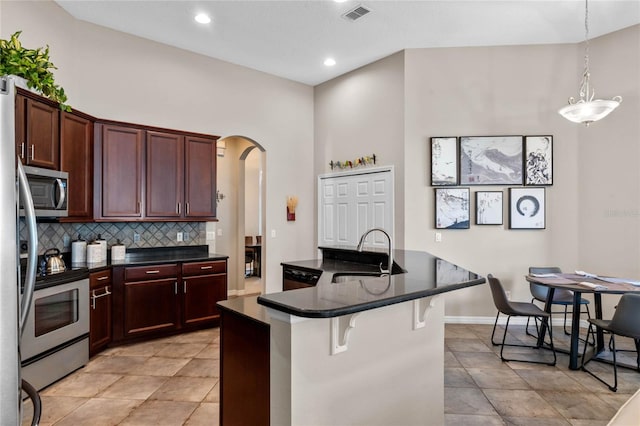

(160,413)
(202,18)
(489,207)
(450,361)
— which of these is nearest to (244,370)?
(160,413)

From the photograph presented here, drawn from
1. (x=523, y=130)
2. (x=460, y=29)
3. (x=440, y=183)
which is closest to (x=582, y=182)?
(x=523, y=130)

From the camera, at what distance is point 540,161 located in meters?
4.70

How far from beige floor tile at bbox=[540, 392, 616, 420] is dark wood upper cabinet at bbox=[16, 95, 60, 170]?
4.51 metres

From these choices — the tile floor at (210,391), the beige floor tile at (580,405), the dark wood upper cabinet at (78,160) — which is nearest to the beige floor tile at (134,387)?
the tile floor at (210,391)

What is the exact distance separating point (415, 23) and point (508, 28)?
1.14 meters

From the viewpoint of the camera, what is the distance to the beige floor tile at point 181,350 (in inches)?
144

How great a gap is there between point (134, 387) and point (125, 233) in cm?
201

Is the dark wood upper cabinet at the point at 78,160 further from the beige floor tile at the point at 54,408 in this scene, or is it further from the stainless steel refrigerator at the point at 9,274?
the stainless steel refrigerator at the point at 9,274

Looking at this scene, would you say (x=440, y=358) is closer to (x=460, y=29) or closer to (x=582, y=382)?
(x=582, y=382)

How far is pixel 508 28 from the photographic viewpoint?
14.3ft

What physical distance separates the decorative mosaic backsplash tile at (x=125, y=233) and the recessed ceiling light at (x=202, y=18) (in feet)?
8.12

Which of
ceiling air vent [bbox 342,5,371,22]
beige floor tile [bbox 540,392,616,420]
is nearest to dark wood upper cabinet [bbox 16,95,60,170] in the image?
ceiling air vent [bbox 342,5,371,22]

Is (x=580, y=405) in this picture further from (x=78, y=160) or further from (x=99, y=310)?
(x=78, y=160)

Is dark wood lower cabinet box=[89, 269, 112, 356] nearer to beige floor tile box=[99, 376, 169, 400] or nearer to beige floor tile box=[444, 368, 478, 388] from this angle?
beige floor tile box=[99, 376, 169, 400]
